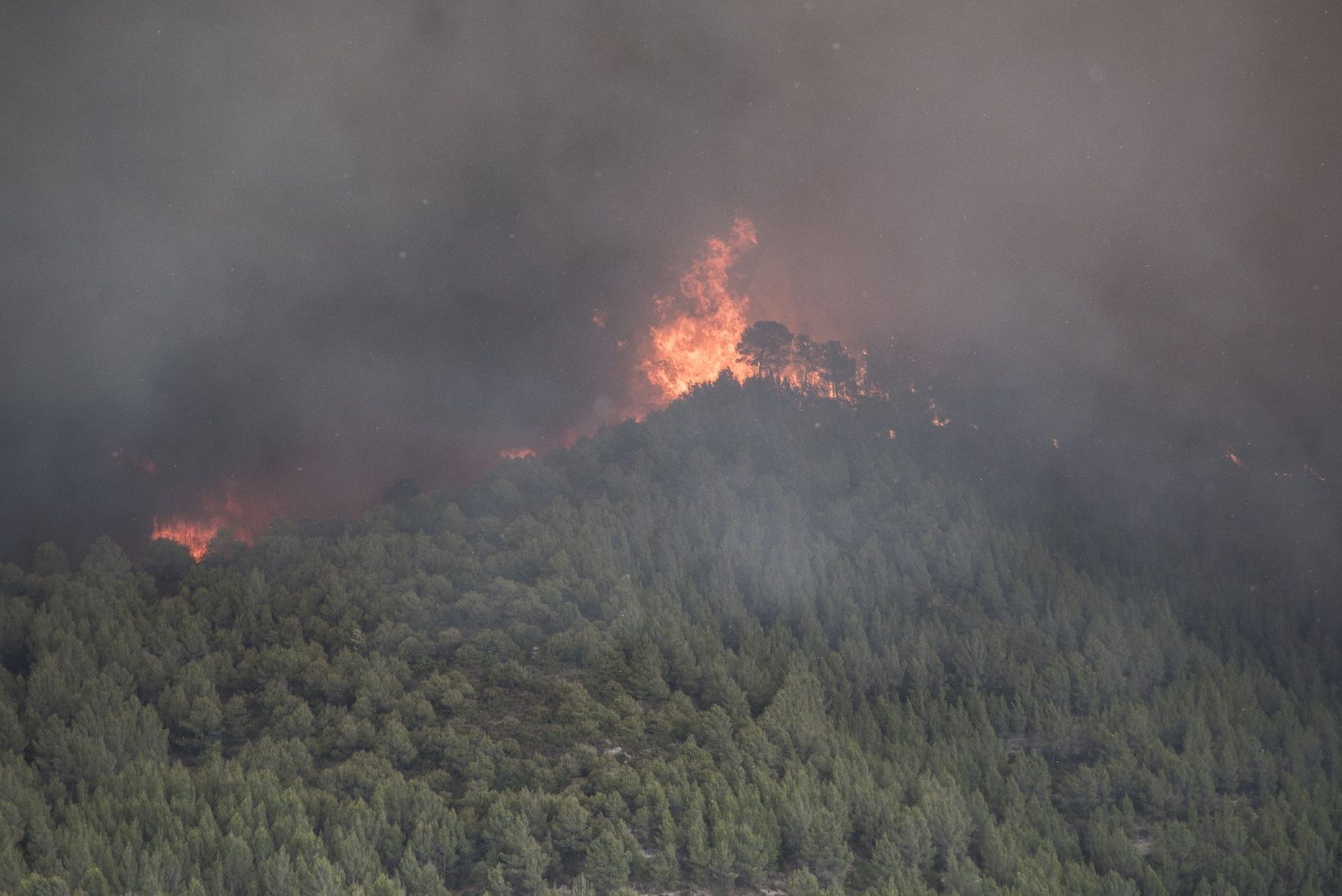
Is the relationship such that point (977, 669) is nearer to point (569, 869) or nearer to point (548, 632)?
point (548, 632)

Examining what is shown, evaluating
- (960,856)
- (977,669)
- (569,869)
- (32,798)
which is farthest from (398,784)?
(977,669)

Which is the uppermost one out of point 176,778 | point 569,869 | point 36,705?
point 36,705

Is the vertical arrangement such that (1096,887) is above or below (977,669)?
below

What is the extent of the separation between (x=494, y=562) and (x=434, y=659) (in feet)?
85.2

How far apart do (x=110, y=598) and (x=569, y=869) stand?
3218 inches

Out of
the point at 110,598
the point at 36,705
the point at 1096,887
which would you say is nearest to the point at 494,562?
the point at 110,598

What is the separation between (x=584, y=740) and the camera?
14788 cm

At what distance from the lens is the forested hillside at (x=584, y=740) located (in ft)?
401

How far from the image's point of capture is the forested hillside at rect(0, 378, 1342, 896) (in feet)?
401

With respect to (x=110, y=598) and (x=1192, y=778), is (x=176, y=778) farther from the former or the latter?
(x=1192, y=778)

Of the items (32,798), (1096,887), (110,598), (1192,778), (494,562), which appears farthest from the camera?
(494,562)

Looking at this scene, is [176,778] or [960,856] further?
[960,856]

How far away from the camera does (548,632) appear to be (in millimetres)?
172125

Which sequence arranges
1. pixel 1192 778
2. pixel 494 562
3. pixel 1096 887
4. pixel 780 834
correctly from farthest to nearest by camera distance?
pixel 494 562
pixel 1192 778
pixel 1096 887
pixel 780 834
